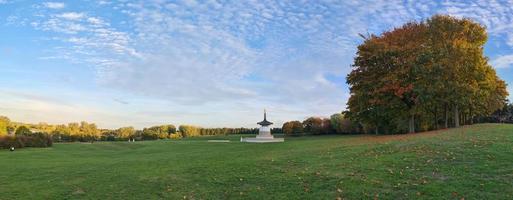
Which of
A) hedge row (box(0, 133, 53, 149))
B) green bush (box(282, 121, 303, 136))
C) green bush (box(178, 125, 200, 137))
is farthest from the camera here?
green bush (box(178, 125, 200, 137))

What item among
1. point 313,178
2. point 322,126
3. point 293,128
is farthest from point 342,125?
point 313,178

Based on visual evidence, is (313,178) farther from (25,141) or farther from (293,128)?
(293,128)

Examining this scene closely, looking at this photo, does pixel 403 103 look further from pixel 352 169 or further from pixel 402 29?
pixel 352 169

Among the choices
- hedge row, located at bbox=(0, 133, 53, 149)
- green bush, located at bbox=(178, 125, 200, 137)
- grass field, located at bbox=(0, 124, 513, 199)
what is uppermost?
green bush, located at bbox=(178, 125, 200, 137)

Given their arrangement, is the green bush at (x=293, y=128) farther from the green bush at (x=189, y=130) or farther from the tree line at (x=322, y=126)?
the green bush at (x=189, y=130)

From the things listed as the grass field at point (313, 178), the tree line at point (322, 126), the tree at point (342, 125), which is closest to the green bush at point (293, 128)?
the tree line at point (322, 126)

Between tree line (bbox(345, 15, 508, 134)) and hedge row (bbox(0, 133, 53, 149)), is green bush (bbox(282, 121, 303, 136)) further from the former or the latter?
hedge row (bbox(0, 133, 53, 149))

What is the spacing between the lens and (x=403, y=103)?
38.6 meters

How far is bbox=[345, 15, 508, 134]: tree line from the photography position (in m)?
36.0

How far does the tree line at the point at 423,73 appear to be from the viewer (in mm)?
36000

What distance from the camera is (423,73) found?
118 ft

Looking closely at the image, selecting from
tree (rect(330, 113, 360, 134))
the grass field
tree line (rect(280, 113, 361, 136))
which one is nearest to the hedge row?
the grass field

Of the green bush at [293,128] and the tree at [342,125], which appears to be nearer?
the tree at [342,125]

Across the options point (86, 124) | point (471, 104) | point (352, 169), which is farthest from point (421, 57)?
point (86, 124)
